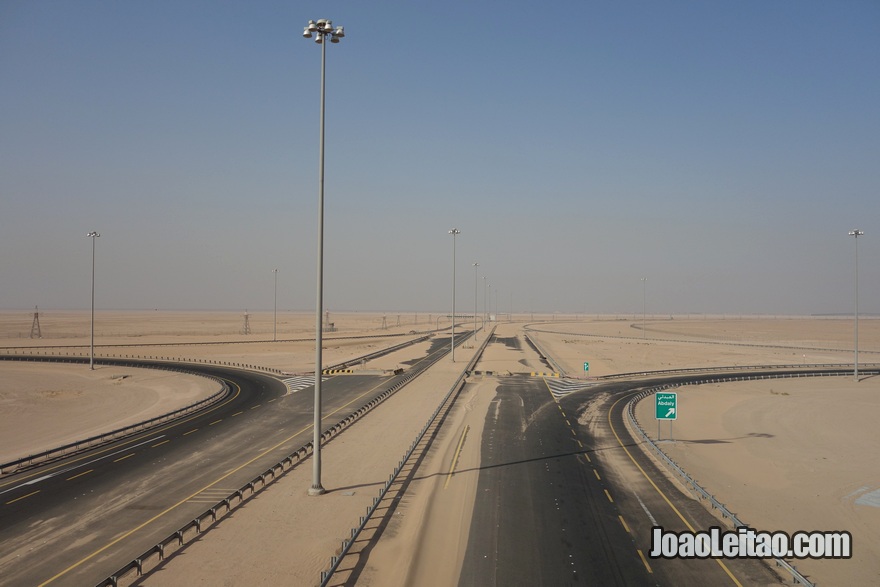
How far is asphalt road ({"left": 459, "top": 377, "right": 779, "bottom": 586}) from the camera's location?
1677 cm

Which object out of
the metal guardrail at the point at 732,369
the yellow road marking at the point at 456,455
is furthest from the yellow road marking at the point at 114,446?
the metal guardrail at the point at 732,369

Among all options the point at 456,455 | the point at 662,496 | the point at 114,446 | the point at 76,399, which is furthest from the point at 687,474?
the point at 76,399

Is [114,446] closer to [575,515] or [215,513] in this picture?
[215,513]

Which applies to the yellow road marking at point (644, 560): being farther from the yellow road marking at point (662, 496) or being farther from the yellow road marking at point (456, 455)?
the yellow road marking at point (456, 455)

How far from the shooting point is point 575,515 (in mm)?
21297

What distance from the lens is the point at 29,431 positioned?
36.9 m

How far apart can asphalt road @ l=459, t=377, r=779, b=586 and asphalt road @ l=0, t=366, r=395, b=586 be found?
11821 mm

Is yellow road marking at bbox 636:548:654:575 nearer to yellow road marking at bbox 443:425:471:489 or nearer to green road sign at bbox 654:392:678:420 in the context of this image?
yellow road marking at bbox 443:425:471:489

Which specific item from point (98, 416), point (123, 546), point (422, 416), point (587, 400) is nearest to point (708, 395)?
point (587, 400)

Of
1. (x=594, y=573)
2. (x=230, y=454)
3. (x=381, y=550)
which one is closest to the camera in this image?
(x=594, y=573)

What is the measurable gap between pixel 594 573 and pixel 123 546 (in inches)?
627

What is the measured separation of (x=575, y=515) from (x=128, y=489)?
20.0 m

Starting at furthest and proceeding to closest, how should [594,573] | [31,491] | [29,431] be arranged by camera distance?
[29,431], [31,491], [594,573]

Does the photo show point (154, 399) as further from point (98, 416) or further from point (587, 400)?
point (587, 400)
